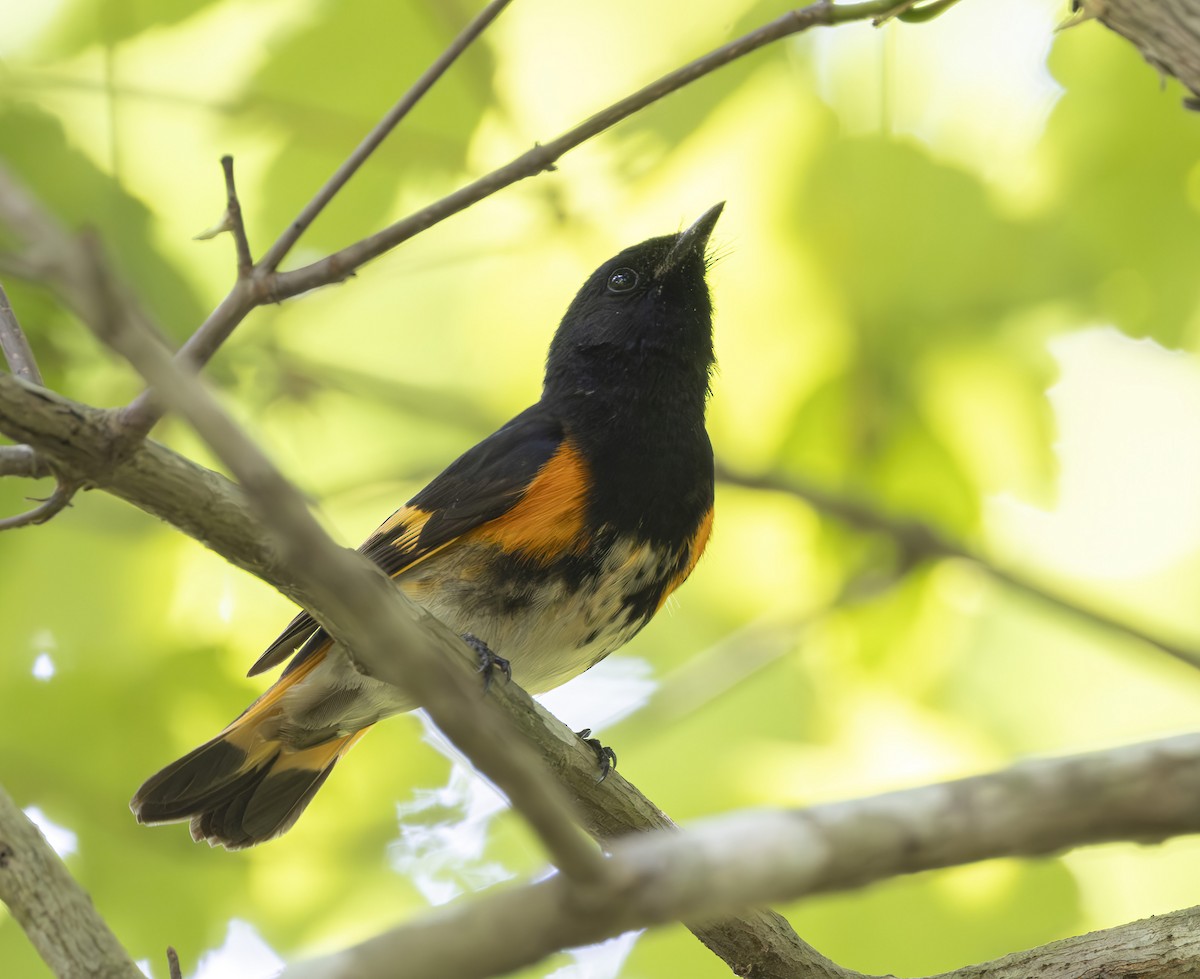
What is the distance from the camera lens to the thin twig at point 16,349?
1.93 meters

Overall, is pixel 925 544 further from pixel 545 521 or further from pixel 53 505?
pixel 53 505

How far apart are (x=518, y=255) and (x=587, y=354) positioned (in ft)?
2.80

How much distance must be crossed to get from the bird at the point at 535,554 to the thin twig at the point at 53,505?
Answer: 0.81m

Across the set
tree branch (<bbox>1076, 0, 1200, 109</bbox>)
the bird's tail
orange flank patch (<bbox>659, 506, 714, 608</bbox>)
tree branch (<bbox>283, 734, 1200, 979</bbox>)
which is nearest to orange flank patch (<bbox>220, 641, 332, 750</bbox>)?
the bird's tail

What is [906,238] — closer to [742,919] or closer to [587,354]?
[587,354]

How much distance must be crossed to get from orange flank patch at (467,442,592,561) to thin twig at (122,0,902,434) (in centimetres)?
89

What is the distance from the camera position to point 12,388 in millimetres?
Answer: 1396

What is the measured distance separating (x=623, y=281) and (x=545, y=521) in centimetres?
99

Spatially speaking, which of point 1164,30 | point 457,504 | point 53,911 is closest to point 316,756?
point 457,504

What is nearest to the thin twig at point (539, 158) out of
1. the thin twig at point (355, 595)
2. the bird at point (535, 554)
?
the thin twig at point (355, 595)

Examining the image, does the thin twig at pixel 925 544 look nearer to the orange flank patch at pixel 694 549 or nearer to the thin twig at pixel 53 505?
the orange flank patch at pixel 694 549

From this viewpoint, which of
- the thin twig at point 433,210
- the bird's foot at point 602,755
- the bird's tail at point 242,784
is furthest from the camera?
the bird's tail at point 242,784

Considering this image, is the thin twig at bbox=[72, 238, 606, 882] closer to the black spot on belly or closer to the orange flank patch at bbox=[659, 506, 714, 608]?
the black spot on belly

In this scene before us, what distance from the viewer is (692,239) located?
331cm
